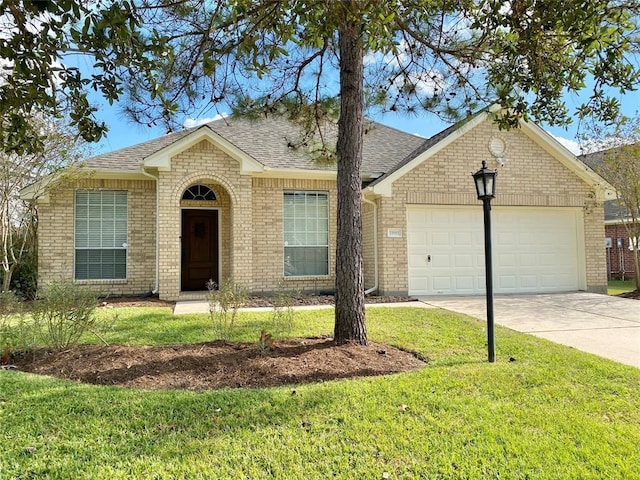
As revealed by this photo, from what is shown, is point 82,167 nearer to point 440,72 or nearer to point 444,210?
point 440,72

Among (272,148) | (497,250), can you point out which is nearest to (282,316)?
(272,148)

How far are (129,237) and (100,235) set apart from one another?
2.44 feet

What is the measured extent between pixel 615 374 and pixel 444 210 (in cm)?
727

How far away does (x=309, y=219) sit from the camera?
12094mm

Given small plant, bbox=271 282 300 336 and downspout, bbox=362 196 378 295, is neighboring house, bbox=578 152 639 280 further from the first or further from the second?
small plant, bbox=271 282 300 336

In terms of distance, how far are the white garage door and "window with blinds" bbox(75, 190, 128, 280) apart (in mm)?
7821

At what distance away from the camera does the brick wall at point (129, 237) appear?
10703 mm

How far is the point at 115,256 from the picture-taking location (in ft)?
37.0

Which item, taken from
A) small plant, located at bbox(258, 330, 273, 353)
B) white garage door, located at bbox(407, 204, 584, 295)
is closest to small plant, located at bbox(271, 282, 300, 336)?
small plant, located at bbox(258, 330, 273, 353)

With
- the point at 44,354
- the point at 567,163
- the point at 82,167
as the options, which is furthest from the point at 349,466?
the point at 567,163

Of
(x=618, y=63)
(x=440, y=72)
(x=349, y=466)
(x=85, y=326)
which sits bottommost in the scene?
(x=349, y=466)

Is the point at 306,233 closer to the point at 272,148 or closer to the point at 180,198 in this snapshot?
the point at 272,148

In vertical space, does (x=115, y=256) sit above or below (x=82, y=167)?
below

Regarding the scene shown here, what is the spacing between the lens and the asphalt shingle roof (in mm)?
11430
